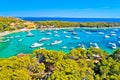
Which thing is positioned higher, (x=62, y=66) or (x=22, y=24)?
(x=62, y=66)

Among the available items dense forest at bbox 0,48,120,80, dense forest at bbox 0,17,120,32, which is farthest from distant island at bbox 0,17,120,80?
dense forest at bbox 0,17,120,32

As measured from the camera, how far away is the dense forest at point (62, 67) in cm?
2739

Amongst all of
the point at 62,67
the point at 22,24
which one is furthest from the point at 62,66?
Result: the point at 22,24

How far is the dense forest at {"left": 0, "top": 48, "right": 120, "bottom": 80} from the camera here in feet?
89.9

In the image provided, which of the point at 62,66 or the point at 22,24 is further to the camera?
the point at 22,24

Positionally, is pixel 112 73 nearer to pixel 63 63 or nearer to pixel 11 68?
pixel 63 63

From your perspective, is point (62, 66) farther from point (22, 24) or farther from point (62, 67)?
point (22, 24)

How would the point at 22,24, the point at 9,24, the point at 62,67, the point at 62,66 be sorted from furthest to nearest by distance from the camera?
the point at 22,24
the point at 9,24
the point at 62,66
the point at 62,67

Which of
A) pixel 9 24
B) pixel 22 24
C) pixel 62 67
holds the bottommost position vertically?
pixel 22 24

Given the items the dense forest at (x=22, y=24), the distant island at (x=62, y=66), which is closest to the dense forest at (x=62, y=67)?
the distant island at (x=62, y=66)

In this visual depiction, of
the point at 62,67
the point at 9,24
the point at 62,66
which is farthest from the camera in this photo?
the point at 9,24

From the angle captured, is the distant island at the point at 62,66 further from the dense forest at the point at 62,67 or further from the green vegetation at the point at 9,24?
the green vegetation at the point at 9,24

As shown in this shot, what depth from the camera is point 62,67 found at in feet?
97.8

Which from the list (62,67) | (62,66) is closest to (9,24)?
(62,66)
